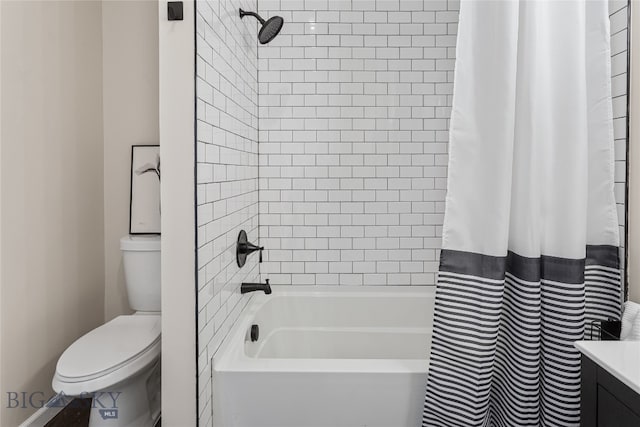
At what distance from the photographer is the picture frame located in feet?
8.23

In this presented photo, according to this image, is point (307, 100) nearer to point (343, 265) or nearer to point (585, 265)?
point (343, 265)

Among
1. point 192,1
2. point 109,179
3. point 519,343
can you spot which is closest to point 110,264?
point 109,179

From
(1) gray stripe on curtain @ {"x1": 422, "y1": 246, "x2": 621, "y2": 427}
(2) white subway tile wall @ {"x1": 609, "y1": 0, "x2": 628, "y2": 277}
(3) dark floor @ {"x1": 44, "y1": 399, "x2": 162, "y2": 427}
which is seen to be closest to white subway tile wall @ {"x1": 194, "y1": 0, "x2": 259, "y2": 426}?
(3) dark floor @ {"x1": 44, "y1": 399, "x2": 162, "y2": 427}

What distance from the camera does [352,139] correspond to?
9.03 feet

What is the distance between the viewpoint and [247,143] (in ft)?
7.95

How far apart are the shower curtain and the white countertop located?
0.29m

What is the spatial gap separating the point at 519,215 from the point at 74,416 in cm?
203

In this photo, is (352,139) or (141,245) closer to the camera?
(141,245)

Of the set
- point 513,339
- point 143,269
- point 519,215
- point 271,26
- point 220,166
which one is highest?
point 271,26

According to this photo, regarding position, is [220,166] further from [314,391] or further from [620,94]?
[620,94]

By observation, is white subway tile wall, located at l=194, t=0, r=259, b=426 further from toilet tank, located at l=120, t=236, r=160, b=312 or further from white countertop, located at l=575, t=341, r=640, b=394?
white countertop, located at l=575, t=341, r=640, b=394

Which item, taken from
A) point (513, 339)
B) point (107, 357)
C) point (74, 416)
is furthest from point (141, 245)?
point (513, 339)

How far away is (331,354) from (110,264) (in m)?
1.29

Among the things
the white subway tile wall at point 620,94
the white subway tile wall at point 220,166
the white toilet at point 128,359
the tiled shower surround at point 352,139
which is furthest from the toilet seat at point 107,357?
the white subway tile wall at point 620,94
